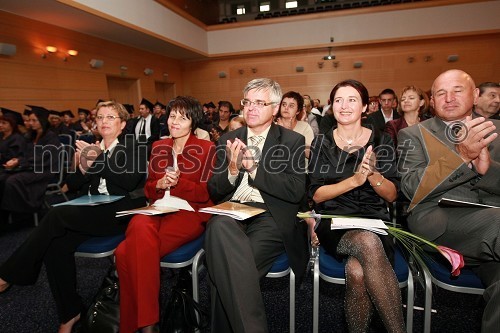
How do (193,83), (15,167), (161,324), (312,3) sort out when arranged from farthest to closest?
(312,3)
(193,83)
(15,167)
(161,324)

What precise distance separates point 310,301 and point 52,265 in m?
1.72

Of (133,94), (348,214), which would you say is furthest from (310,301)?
(133,94)

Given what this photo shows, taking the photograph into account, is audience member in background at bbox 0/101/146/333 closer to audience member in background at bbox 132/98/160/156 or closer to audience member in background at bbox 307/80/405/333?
audience member in background at bbox 307/80/405/333

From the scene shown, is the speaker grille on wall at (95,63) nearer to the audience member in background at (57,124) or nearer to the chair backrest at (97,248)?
the audience member in background at (57,124)

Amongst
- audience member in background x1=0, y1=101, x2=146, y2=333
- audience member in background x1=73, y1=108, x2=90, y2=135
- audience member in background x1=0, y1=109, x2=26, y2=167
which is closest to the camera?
audience member in background x1=0, y1=101, x2=146, y2=333

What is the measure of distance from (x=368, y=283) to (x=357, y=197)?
→ 51cm

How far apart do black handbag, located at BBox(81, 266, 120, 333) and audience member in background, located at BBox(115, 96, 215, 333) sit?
0.52ft

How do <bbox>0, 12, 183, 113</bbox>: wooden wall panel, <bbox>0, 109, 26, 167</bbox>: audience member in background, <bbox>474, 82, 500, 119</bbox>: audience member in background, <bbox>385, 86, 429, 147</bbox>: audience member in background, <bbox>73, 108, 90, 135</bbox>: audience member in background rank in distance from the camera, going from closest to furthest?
<bbox>474, 82, 500, 119</bbox>: audience member in background, <bbox>385, 86, 429, 147</bbox>: audience member in background, <bbox>0, 109, 26, 167</bbox>: audience member in background, <bbox>0, 12, 183, 113</bbox>: wooden wall panel, <bbox>73, 108, 90, 135</bbox>: audience member in background

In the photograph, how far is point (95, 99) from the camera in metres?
8.88

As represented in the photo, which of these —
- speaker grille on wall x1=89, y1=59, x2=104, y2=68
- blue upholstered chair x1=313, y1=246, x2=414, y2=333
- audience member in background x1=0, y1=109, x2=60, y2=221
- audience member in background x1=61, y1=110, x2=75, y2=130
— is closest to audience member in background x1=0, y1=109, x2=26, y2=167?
audience member in background x1=0, y1=109, x2=60, y2=221

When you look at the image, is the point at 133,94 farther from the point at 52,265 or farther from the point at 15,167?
the point at 52,265

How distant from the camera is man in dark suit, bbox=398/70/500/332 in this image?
136 centimetres

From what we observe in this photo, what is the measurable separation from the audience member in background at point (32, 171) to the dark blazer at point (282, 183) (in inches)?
119

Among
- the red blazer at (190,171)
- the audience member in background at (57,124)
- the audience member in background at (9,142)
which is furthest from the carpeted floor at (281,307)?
the audience member in background at (57,124)
